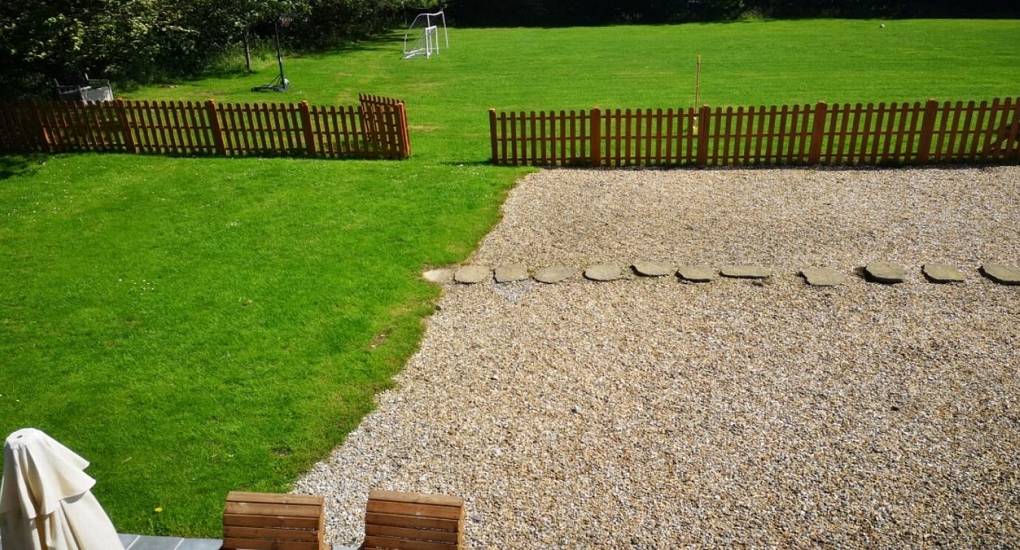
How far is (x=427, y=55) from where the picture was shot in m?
33.2

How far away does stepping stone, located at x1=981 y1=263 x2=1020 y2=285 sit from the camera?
8.93 metres

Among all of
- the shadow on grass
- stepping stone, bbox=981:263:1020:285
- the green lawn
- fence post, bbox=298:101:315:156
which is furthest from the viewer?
fence post, bbox=298:101:315:156

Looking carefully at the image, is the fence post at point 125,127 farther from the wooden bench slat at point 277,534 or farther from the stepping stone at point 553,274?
the wooden bench slat at point 277,534

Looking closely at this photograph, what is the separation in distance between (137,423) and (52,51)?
13514 millimetres

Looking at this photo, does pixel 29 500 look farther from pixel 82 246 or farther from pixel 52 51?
pixel 52 51

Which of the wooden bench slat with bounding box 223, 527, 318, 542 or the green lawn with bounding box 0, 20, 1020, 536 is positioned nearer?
the wooden bench slat with bounding box 223, 527, 318, 542

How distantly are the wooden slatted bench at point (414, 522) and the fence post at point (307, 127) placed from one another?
12.7 m

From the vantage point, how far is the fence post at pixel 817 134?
13635 mm

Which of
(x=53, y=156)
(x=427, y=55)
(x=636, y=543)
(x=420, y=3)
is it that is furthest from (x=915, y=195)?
(x=420, y=3)

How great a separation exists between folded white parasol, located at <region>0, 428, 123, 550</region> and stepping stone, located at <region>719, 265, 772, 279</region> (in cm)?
797

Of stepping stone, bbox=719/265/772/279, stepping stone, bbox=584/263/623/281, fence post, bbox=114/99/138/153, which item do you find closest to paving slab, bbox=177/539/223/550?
stepping stone, bbox=584/263/623/281

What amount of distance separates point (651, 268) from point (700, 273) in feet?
2.27

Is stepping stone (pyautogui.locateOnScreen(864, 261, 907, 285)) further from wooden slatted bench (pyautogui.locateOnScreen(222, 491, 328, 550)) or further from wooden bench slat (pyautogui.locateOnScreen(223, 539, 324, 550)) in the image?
wooden bench slat (pyautogui.locateOnScreen(223, 539, 324, 550))

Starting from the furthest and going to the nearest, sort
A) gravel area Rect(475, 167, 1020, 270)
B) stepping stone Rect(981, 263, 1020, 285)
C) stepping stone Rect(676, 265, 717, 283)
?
gravel area Rect(475, 167, 1020, 270), stepping stone Rect(676, 265, 717, 283), stepping stone Rect(981, 263, 1020, 285)
